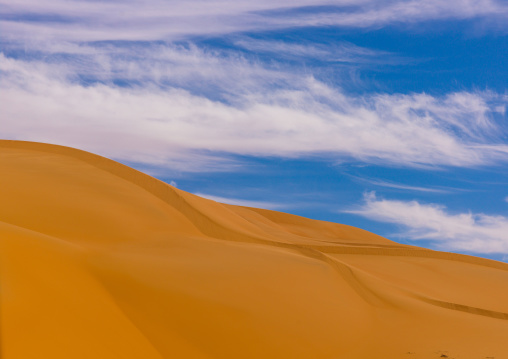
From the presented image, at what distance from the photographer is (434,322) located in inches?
367

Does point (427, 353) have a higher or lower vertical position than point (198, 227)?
lower

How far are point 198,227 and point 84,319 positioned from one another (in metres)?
6.68

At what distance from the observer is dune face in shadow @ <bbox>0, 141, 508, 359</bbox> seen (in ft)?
22.2

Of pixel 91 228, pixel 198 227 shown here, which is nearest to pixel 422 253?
pixel 198 227

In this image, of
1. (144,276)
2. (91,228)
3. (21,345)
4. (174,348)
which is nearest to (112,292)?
(144,276)

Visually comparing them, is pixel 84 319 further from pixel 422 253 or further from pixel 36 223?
pixel 422 253

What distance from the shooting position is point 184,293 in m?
8.29

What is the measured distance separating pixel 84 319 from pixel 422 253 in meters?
12.6

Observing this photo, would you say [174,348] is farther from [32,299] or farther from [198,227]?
[198,227]

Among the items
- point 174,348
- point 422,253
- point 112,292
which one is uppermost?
point 422,253

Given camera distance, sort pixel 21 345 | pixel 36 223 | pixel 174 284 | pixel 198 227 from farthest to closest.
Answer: pixel 198 227 → pixel 36 223 → pixel 174 284 → pixel 21 345

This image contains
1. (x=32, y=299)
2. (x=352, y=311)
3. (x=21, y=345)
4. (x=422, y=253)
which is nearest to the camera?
(x=21, y=345)

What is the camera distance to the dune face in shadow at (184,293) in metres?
6.76

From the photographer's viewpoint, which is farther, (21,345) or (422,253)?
(422,253)
